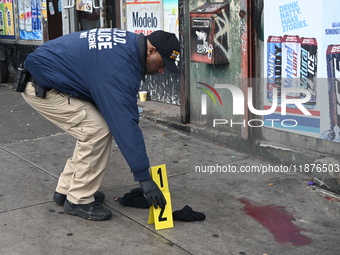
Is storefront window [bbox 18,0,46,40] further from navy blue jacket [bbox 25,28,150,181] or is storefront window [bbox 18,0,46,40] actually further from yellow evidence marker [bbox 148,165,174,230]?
yellow evidence marker [bbox 148,165,174,230]

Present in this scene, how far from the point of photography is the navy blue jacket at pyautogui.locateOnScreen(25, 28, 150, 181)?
4.14m

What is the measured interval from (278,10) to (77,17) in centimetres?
491

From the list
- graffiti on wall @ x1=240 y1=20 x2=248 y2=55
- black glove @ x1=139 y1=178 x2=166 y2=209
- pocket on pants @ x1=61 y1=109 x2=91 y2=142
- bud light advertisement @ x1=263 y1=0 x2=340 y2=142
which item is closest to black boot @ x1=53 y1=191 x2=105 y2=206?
pocket on pants @ x1=61 y1=109 x2=91 y2=142

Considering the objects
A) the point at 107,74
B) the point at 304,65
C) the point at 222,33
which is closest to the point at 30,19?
the point at 222,33

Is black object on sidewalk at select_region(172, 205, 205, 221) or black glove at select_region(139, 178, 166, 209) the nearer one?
black glove at select_region(139, 178, 166, 209)

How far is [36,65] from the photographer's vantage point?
445cm

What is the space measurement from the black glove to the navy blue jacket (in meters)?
0.05

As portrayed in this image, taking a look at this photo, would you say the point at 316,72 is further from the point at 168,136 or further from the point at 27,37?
the point at 27,37

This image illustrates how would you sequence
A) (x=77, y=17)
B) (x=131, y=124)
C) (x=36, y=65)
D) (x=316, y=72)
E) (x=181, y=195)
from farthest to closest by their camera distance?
(x=77, y=17) < (x=316, y=72) < (x=181, y=195) < (x=36, y=65) < (x=131, y=124)

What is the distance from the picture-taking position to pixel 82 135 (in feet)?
14.7

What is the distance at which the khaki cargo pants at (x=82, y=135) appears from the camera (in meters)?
4.45

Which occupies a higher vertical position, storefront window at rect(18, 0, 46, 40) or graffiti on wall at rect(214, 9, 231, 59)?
storefront window at rect(18, 0, 46, 40)

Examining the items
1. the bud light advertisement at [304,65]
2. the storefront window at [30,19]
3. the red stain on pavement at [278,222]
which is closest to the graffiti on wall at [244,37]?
the bud light advertisement at [304,65]

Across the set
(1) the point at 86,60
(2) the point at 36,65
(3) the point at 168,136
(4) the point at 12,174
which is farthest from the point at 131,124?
(3) the point at 168,136
